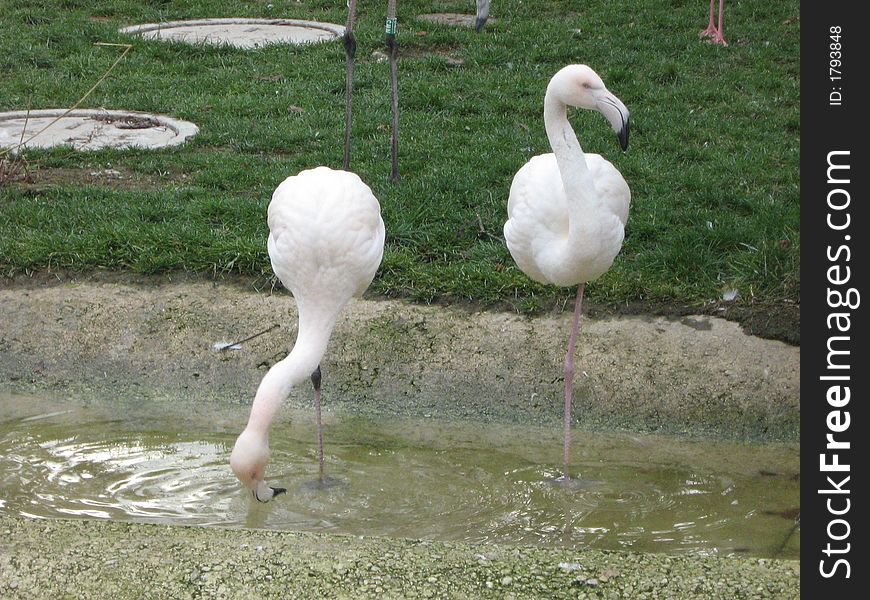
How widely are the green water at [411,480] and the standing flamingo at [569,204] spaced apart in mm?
264

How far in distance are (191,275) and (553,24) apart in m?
5.65

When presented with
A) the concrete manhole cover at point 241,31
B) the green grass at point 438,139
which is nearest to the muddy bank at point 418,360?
the green grass at point 438,139

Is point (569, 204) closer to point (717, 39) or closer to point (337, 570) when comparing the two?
point (337, 570)

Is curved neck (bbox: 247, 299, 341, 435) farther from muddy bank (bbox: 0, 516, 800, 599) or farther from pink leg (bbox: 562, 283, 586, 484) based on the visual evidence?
pink leg (bbox: 562, 283, 586, 484)

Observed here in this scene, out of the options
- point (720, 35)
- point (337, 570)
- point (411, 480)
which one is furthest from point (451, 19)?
point (337, 570)

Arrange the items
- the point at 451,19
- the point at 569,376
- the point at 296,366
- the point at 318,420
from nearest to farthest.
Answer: the point at 296,366 < the point at 318,420 < the point at 569,376 < the point at 451,19

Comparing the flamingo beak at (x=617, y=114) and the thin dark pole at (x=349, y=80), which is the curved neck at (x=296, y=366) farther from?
the thin dark pole at (x=349, y=80)

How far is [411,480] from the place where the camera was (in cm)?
448

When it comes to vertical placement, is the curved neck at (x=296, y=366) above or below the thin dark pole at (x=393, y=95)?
below

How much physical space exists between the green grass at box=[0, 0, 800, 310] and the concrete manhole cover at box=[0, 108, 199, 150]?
0.55ft

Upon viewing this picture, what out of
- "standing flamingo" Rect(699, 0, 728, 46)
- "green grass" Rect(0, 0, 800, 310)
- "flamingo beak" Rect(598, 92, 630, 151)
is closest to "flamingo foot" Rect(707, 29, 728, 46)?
"standing flamingo" Rect(699, 0, 728, 46)

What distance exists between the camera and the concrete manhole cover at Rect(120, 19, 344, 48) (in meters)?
10.1

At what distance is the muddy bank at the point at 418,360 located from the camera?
4973 millimetres

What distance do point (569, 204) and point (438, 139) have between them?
338 cm
